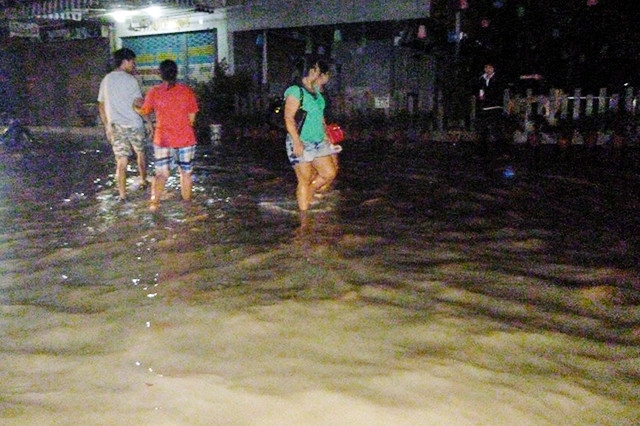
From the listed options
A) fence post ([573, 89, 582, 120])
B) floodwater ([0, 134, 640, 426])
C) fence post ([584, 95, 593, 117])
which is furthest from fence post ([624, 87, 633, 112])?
floodwater ([0, 134, 640, 426])

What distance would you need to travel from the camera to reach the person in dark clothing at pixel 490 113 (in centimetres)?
1233

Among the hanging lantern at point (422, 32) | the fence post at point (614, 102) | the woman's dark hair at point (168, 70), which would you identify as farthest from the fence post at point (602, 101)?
the woman's dark hair at point (168, 70)

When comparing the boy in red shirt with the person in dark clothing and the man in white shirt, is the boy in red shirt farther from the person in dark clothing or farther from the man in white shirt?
the person in dark clothing

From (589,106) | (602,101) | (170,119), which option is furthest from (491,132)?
(170,119)

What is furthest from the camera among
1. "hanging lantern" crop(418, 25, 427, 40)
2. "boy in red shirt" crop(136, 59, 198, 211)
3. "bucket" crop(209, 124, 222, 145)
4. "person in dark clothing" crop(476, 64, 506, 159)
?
"bucket" crop(209, 124, 222, 145)

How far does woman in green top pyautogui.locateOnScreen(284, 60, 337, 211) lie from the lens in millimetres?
6910

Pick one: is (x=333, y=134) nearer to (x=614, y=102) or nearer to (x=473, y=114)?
(x=473, y=114)

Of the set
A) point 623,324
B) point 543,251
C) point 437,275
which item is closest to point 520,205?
point 543,251

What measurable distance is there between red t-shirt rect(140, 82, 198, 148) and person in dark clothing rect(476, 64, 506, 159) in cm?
648

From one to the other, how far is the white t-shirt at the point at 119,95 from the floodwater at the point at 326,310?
3.62ft

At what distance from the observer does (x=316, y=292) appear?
15.9ft

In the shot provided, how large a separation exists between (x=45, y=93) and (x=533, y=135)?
18771 millimetres

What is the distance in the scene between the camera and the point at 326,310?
4.48 metres

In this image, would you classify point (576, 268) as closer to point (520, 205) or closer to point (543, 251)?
point (543, 251)
